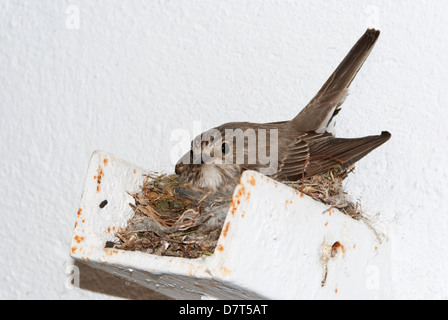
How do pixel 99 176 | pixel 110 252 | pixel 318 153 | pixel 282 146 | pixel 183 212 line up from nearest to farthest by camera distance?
pixel 110 252
pixel 99 176
pixel 183 212
pixel 318 153
pixel 282 146

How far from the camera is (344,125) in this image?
7.49 feet

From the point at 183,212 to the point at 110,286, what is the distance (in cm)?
90

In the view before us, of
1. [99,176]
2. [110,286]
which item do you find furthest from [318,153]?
[110,286]

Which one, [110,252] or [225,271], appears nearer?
[225,271]

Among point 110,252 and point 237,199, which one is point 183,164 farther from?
point 237,199

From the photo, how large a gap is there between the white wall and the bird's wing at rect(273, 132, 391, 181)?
171 mm

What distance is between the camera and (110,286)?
8.81 feet

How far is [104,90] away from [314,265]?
1.46 metres

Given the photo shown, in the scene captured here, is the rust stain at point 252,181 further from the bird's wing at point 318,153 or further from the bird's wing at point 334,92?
the bird's wing at point 334,92

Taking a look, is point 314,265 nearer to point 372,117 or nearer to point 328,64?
point 372,117

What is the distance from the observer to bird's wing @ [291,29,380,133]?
2160 mm

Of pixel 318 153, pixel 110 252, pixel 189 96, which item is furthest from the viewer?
pixel 189 96

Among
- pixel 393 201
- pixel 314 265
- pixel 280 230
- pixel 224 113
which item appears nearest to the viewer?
pixel 280 230

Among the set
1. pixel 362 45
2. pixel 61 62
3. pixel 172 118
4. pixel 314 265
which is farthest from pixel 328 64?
pixel 61 62
